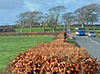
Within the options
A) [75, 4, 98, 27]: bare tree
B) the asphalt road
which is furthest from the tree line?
the asphalt road

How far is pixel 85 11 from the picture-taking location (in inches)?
2881

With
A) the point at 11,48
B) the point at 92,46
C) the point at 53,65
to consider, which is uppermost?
the point at 53,65

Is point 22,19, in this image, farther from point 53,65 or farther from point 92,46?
point 53,65

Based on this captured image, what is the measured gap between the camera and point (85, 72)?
4492mm

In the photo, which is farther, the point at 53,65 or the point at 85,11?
the point at 85,11

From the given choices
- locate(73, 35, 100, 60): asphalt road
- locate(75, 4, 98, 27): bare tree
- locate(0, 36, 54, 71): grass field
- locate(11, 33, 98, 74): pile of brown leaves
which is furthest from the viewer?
locate(75, 4, 98, 27): bare tree

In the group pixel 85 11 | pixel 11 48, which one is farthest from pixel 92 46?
pixel 85 11

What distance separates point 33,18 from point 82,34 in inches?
1110

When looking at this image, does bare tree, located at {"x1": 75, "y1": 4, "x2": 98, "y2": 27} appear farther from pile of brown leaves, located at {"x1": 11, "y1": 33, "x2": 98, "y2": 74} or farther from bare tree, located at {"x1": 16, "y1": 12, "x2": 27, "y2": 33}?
pile of brown leaves, located at {"x1": 11, "y1": 33, "x2": 98, "y2": 74}

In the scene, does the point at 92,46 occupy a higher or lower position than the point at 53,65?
lower

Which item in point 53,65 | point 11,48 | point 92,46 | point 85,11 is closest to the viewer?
point 53,65

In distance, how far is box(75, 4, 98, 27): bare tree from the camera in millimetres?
71812

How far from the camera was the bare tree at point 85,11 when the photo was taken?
7181cm

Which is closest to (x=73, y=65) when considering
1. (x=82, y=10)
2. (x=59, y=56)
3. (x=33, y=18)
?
(x=59, y=56)
